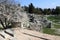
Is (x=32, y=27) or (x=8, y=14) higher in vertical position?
(x=8, y=14)

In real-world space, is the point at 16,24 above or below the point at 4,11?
below

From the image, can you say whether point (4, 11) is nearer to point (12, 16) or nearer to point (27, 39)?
point (12, 16)

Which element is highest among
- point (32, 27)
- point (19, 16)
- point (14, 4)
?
point (14, 4)

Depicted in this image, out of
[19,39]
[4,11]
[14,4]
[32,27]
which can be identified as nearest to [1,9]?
[4,11]

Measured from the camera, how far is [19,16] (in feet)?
54.5

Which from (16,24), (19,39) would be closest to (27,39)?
(19,39)

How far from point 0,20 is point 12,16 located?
3.95ft

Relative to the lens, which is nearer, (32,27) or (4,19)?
(4,19)

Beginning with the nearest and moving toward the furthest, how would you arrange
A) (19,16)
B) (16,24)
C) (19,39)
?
(19,39) < (16,24) < (19,16)

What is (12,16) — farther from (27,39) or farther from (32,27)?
(27,39)

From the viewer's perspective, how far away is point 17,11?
16.7 meters

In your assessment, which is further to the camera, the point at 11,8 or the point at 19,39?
the point at 11,8

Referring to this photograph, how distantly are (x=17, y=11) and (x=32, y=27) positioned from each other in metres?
2.24

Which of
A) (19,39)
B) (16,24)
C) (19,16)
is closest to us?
(19,39)
